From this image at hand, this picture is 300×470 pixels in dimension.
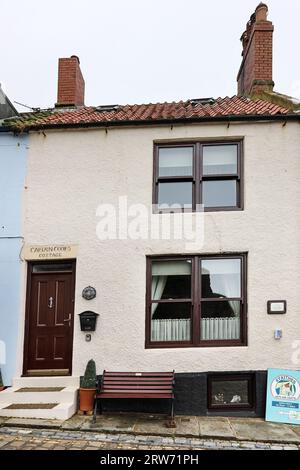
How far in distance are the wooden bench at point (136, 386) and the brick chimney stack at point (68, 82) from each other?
25.7 feet

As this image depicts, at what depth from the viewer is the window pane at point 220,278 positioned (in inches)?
311

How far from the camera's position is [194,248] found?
792 centimetres

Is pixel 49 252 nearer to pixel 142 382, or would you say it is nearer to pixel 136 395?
pixel 142 382

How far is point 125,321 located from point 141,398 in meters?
1.48

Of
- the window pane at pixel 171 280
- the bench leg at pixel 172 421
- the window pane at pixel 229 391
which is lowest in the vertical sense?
the bench leg at pixel 172 421

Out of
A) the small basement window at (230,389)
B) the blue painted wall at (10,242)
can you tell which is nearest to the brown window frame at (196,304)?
the small basement window at (230,389)

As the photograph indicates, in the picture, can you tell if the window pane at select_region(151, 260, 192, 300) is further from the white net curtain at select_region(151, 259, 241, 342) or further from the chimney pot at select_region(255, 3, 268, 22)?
the chimney pot at select_region(255, 3, 268, 22)

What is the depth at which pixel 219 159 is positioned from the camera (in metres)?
8.34

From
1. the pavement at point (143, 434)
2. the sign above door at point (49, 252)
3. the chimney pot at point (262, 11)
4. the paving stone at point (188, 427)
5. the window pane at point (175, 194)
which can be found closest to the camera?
the pavement at point (143, 434)

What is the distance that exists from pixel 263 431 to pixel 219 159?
5257mm

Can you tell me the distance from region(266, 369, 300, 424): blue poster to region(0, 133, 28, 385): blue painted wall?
507cm

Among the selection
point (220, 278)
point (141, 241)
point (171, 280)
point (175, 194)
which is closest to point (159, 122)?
point (175, 194)

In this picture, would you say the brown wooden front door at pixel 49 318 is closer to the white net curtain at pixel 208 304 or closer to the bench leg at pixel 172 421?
the white net curtain at pixel 208 304

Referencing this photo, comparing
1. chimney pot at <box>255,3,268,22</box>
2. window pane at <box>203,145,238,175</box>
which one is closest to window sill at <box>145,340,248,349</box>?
window pane at <box>203,145,238,175</box>
